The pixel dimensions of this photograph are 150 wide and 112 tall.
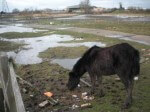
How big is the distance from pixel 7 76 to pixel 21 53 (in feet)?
40.7

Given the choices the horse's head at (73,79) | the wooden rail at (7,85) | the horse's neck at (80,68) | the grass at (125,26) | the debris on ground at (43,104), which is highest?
the wooden rail at (7,85)

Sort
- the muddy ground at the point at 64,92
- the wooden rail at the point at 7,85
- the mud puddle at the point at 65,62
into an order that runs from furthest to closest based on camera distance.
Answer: the mud puddle at the point at 65,62
the muddy ground at the point at 64,92
the wooden rail at the point at 7,85

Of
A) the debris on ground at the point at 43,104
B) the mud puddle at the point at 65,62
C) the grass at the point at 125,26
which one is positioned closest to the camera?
the debris on ground at the point at 43,104

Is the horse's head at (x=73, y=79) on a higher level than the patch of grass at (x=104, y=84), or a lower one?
higher

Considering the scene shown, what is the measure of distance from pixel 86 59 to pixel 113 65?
120cm

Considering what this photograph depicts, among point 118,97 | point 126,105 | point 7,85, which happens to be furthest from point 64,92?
point 7,85

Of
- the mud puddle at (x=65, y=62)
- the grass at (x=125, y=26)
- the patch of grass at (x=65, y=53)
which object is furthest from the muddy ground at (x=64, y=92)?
the grass at (x=125, y=26)

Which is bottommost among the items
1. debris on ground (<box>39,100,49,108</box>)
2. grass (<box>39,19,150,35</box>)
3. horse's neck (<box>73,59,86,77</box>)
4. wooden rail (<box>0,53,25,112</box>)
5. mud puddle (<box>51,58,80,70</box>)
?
grass (<box>39,19,150,35</box>)

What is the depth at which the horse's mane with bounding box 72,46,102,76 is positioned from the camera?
332 inches

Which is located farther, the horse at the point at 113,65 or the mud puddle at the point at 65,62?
the mud puddle at the point at 65,62

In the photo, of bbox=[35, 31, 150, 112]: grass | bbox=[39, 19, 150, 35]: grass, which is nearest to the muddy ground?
bbox=[35, 31, 150, 112]: grass

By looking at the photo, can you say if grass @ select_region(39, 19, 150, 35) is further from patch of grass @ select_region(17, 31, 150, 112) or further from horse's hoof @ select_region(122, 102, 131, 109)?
horse's hoof @ select_region(122, 102, 131, 109)

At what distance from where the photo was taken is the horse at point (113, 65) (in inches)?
290

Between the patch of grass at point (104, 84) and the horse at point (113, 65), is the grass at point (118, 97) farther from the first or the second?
the horse at point (113, 65)
